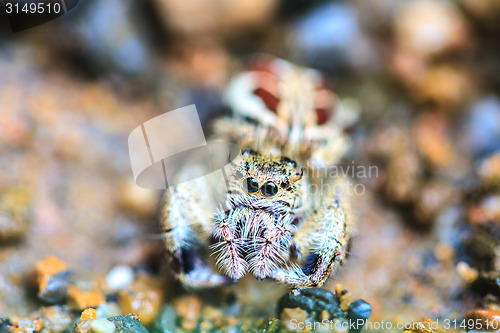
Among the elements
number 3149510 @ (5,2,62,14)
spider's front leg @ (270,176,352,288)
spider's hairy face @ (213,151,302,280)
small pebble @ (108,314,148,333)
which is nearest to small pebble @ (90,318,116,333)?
small pebble @ (108,314,148,333)

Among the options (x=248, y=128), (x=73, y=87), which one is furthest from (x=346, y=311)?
(x=73, y=87)

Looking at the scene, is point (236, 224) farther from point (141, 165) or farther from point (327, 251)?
point (141, 165)

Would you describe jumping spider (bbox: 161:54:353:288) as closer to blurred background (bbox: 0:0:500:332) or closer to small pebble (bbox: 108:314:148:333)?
blurred background (bbox: 0:0:500:332)

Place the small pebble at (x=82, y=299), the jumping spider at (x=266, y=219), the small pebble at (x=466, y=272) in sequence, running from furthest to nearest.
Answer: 1. the small pebble at (x=466, y=272)
2. the small pebble at (x=82, y=299)
3. the jumping spider at (x=266, y=219)

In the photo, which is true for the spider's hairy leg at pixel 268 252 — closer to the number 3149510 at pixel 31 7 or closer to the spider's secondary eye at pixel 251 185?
the spider's secondary eye at pixel 251 185

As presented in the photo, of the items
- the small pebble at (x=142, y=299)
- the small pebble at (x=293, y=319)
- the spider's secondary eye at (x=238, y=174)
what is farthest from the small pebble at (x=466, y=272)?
the small pebble at (x=142, y=299)

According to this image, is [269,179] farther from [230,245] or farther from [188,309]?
[188,309]
